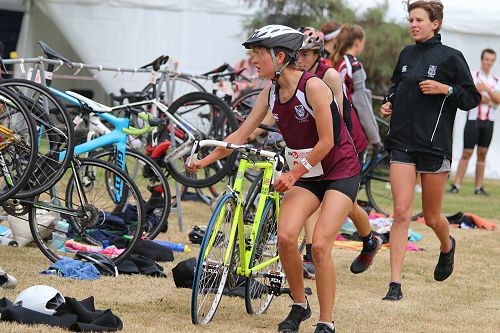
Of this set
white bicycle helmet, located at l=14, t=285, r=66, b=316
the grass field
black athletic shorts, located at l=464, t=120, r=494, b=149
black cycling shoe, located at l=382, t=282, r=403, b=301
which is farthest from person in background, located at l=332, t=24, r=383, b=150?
black athletic shorts, located at l=464, t=120, r=494, b=149

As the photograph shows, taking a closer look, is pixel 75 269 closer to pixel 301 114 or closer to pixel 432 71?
pixel 301 114

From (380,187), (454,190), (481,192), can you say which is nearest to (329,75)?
(380,187)

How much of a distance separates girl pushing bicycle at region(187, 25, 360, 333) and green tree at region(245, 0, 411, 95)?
1262 cm

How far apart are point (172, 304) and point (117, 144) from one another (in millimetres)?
2330

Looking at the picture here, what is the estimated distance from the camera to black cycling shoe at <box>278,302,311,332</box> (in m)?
6.19

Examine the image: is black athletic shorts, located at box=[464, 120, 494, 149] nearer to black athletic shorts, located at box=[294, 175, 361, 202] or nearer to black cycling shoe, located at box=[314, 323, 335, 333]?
black athletic shorts, located at box=[294, 175, 361, 202]

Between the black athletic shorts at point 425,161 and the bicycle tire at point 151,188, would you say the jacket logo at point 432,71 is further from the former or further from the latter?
the bicycle tire at point 151,188

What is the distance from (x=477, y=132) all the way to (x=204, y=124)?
7.59 m

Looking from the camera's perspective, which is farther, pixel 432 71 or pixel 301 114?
pixel 432 71

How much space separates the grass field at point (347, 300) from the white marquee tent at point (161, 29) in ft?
29.7

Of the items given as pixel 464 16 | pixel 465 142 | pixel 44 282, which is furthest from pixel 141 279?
pixel 464 16

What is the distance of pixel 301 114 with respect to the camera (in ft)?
19.6

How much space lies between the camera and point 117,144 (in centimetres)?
881

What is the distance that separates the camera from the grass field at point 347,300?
6.39 m
